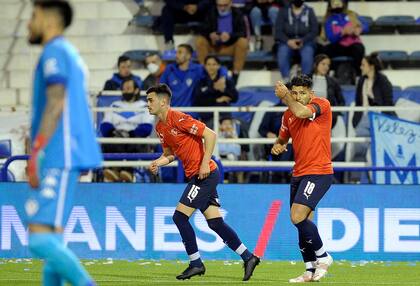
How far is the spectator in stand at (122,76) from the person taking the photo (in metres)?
19.0

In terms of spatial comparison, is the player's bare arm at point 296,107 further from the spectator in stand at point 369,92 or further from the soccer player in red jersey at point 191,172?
the spectator in stand at point 369,92

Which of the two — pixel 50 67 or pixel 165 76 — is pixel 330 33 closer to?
→ pixel 165 76

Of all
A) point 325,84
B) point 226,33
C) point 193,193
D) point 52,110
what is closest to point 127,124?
point 325,84

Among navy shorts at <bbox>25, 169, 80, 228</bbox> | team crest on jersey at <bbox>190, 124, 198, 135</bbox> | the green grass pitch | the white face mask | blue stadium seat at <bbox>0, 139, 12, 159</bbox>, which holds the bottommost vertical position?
the green grass pitch

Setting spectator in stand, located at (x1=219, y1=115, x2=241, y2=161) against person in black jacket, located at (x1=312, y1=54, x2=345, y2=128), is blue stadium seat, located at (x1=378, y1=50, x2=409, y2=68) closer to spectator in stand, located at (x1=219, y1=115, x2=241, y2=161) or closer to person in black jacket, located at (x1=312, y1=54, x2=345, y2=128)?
person in black jacket, located at (x1=312, y1=54, x2=345, y2=128)

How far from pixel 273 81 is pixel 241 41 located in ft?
3.79

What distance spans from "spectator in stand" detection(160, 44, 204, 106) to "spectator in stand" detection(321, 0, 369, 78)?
10.1 feet

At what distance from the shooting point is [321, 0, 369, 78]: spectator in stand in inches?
816

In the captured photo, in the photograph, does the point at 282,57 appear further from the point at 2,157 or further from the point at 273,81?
the point at 2,157

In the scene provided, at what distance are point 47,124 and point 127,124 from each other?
1053cm

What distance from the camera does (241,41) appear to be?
68.3ft

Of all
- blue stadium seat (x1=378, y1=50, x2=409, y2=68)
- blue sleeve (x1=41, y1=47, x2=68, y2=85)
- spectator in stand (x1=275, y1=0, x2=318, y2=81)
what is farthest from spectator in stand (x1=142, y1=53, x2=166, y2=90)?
blue sleeve (x1=41, y1=47, x2=68, y2=85)

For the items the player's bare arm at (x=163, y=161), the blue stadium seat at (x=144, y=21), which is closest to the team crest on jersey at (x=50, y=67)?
the player's bare arm at (x=163, y=161)

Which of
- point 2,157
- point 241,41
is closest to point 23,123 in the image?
point 2,157
